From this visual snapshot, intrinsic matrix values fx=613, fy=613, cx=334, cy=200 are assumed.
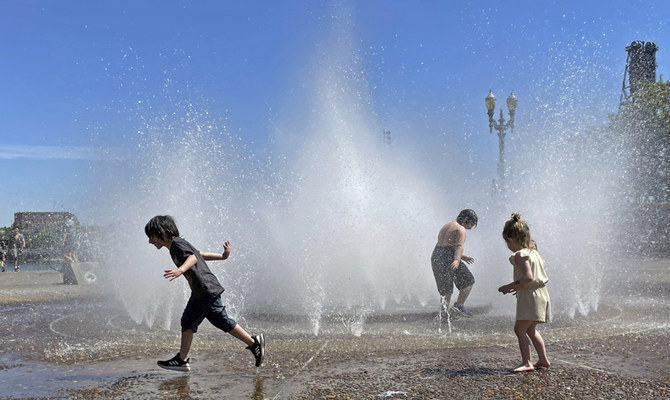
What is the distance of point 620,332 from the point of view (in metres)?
6.57

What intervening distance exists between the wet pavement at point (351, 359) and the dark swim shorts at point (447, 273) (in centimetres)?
43

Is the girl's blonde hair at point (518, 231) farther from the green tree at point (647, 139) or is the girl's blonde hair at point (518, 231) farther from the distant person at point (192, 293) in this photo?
the green tree at point (647, 139)

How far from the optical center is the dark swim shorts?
7.59 metres

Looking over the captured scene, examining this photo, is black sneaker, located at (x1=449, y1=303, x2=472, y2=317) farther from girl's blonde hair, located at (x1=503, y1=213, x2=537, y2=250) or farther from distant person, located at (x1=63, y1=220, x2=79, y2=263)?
distant person, located at (x1=63, y1=220, x2=79, y2=263)

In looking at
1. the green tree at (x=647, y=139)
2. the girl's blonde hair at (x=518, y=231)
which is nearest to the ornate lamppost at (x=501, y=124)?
the green tree at (x=647, y=139)

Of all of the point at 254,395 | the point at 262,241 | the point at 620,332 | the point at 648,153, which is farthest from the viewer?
the point at 648,153

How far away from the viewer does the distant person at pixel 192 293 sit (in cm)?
474

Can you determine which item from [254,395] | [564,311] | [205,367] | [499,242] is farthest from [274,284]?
[499,242]

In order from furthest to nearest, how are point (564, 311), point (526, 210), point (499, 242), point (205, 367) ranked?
1. point (499, 242)
2. point (526, 210)
3. point (564, 311)
4. point (205, 367)

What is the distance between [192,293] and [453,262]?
3688 mm

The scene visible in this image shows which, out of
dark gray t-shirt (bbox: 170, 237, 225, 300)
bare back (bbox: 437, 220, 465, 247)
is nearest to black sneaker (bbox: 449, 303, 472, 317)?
bare back (bbox: 437, 220, 465, 247)

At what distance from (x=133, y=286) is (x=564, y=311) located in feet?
23.3

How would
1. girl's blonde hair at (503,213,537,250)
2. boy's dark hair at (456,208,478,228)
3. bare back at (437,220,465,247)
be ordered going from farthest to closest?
boy's dark hair at (456,208,478,228), bare back at (437,220,465,247), girl's blonde hair at (503,213,537,250)

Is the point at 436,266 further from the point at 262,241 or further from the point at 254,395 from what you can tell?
the point at 262,241
